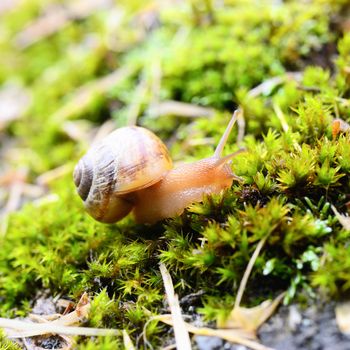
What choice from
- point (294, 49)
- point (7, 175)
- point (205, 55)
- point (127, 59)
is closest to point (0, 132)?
point (7, 175)

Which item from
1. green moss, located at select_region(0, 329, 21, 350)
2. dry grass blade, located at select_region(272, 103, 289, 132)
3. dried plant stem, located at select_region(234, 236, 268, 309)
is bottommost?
green moss, located at select_region(0, 329, 21, 350)

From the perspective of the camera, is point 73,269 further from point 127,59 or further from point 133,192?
point 127,59

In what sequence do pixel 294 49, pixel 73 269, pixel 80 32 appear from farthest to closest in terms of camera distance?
pixel 80 32, pixel 294 49, pixel 73 269

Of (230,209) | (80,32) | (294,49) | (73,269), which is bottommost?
(73,269)

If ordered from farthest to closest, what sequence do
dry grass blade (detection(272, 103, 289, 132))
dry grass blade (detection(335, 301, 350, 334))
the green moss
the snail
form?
1. dry grass blade (detection(272, 103, 289, 132))
2. the snail
3. the green moss
4. dry grass blade (detection(335, 301, 350, 334))

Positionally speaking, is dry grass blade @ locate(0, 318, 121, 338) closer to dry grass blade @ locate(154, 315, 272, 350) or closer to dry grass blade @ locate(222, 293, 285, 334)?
dry grass blade @ locate(154, 315, 272, 350)

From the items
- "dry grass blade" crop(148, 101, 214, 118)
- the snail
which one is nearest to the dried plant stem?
the snail

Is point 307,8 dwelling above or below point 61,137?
above
